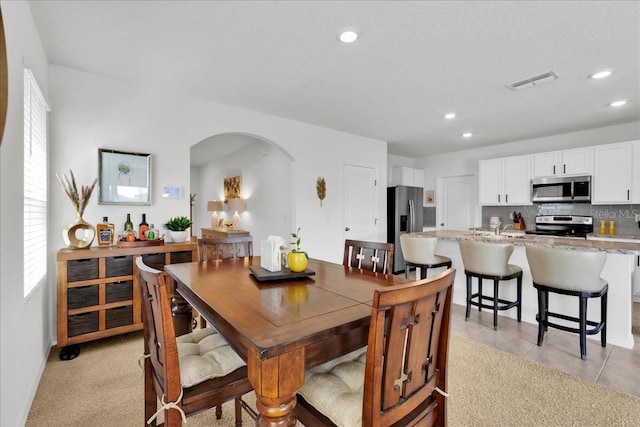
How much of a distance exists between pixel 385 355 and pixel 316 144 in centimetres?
383

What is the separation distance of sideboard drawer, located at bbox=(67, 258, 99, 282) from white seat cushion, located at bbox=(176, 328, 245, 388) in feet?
5.13

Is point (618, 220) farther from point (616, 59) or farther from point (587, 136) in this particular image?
point (616, 59)

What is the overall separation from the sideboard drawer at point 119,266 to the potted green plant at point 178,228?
1.47ft

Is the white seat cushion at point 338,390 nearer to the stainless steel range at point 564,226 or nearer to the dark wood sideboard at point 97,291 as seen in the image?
the dark wood sideboard at point 97,291

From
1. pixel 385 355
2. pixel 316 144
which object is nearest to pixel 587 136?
pixel 316 144

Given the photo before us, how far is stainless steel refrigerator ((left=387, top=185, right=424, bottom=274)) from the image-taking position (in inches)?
227

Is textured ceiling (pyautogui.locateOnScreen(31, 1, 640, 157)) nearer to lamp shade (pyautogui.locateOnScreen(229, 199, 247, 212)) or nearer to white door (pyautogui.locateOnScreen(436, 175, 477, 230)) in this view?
white door (pyautogui.locateOnScreen(436, 175, 477, 230))

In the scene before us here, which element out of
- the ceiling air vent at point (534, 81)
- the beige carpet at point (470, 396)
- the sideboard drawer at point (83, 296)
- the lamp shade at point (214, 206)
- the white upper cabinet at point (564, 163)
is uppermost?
the ceiling air vent at point (534, 81)

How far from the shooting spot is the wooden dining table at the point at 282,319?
912 millimetres

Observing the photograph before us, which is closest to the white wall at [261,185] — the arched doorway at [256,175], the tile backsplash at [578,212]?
the arched doorway at [256,175]

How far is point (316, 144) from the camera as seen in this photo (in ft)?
14.7

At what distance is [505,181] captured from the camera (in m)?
5.23

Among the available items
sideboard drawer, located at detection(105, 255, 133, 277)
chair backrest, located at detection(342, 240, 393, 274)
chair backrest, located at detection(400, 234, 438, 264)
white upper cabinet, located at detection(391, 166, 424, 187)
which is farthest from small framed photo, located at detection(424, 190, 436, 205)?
sideboard drawer, located at detection(105, 255, 133, 277)

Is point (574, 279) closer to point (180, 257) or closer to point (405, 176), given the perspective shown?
point (180, 257)
